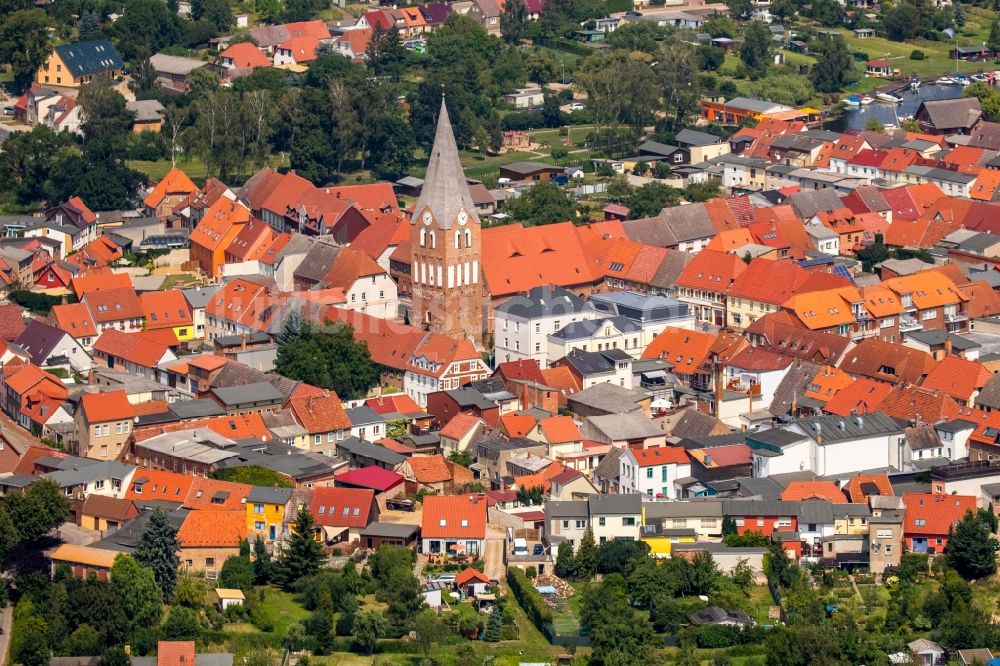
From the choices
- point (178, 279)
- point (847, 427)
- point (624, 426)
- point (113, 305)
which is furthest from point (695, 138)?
point (847, 427)

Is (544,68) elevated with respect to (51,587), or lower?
lower

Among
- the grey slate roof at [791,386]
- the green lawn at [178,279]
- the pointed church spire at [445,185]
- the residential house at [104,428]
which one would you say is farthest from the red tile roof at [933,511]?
the green lawn at [178,279]

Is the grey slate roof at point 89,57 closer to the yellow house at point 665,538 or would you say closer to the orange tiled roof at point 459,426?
the orange tiled roof at point 459,426

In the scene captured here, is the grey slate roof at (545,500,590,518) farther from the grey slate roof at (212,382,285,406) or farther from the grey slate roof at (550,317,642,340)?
the grey slate roof at (550,317,642,340)

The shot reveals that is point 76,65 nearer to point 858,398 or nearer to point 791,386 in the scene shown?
point 791,386

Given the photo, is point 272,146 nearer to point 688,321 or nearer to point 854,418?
point 688,321

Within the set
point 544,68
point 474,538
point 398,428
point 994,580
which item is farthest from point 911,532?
point 544,68

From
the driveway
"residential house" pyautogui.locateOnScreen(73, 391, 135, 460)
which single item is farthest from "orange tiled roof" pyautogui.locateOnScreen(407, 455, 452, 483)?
"residential house" pyautogui.locateOnScreen(73, 391, 135, 460)
